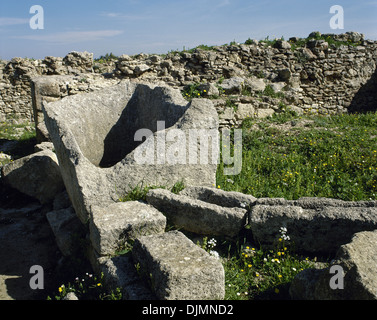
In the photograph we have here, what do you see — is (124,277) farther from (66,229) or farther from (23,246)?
(23,246)

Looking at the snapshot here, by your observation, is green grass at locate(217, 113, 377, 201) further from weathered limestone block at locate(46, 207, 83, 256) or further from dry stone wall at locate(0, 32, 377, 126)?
weathered limestone block at locate(46, 207, 83, 256)

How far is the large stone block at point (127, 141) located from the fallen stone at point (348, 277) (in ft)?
6.30

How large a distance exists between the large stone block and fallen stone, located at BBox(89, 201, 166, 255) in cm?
30

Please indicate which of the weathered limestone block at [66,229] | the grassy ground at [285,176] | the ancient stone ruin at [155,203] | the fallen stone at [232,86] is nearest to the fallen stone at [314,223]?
the ancient stone ruin at [155,203]

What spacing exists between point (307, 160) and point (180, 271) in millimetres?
4318

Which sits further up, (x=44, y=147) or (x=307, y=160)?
(x=44, y=147)

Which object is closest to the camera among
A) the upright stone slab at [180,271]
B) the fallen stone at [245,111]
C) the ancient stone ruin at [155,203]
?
the upright stone slab at [180,271]

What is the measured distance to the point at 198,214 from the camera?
11.6 feet

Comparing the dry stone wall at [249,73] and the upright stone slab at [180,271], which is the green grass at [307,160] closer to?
the dry stone wall at [249,73]

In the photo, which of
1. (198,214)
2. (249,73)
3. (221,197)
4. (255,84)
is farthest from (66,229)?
(249,73)

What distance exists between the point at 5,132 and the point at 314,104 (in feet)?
30.7

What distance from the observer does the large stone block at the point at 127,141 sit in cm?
377
